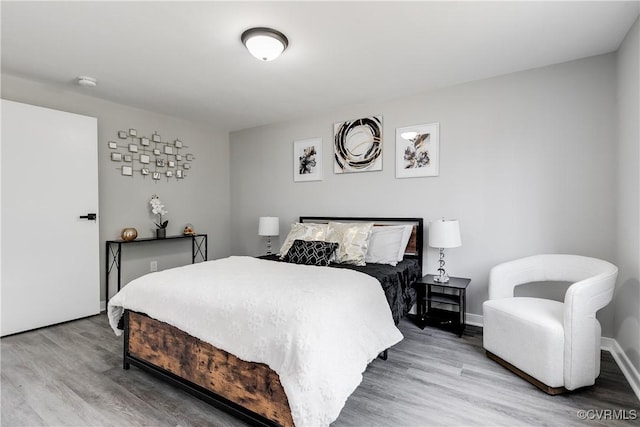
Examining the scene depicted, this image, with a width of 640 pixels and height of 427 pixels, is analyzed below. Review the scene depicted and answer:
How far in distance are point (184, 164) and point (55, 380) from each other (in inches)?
123

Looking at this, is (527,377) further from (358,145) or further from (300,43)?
(300,43)

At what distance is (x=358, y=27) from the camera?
2.30 m

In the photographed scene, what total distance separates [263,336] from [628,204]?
277 centimetres

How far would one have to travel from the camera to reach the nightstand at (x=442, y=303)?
3016 mm

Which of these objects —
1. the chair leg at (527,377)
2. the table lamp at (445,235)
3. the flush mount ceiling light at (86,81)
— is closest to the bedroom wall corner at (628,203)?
the chair leg at (527,377)

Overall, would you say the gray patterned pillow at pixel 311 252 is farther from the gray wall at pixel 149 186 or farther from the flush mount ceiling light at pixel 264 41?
the gray wall at pixel 149 186

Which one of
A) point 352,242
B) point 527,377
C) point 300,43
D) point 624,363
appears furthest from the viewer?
point 352,242

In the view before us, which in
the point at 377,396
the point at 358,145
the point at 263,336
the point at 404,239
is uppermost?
the point at 358,145

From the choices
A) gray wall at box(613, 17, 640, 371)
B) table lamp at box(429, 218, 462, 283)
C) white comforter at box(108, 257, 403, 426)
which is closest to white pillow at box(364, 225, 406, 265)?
table lamp at box(429, 218, 462, 283)

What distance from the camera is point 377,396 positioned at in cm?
204

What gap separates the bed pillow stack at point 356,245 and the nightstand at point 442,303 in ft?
1.27

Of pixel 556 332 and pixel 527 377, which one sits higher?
pixel 556 332

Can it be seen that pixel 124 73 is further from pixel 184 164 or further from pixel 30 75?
pixel 184 164

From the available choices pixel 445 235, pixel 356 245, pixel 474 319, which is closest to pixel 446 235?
pixel 445 235
